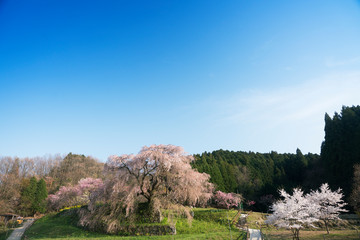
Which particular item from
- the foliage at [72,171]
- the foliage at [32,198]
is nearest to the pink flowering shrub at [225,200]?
the foliage at [72,171]

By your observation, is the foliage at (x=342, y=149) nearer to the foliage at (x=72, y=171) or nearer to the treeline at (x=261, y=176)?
the treeline at (x=261, y=176)

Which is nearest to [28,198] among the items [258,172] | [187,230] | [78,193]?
[78,193]

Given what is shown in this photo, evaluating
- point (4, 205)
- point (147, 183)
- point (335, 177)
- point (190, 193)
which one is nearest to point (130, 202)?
point (147, 183)

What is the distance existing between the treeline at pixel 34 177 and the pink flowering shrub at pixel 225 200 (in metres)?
26.0

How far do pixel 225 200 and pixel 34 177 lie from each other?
36210 millimetres

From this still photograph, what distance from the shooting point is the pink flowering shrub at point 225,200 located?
29656 mm

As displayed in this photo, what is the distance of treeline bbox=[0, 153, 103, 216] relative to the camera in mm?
Answer: 33031

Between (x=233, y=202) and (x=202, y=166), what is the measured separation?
30.5 ft

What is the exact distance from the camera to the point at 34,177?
36.5 m

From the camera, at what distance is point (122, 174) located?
15.3 metres

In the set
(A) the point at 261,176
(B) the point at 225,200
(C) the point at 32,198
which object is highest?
(A) the point at 261,176

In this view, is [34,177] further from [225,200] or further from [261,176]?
[261,176]

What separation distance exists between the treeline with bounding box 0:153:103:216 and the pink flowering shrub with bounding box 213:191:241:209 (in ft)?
85.4

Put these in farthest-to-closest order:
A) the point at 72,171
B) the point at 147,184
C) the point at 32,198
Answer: the point at 72,171
the point at 32,198
the point at 147,184
